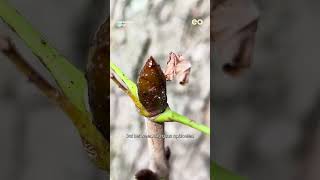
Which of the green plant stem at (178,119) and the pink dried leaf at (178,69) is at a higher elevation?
the pink dried leaf at (178,69)

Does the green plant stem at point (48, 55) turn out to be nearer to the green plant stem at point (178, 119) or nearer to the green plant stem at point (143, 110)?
the green plant stem at point (143, 110)

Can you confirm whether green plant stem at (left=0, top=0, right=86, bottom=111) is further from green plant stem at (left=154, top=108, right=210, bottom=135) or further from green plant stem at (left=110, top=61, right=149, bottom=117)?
green plant stem at (left=154, top=108, right=210, bottom=135)

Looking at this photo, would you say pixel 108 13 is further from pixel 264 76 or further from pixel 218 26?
pixel 264 76

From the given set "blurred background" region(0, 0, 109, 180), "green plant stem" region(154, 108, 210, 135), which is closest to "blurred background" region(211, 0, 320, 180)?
"green plant stem" region(154, 108, 210, 135)

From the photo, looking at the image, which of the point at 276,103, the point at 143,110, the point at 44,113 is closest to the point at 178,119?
the point at 143,110

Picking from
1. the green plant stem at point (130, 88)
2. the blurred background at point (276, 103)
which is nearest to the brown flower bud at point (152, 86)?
the green plant stem at point (130, 88)

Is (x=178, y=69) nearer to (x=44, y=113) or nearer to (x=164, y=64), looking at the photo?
(x=164, y=64)
